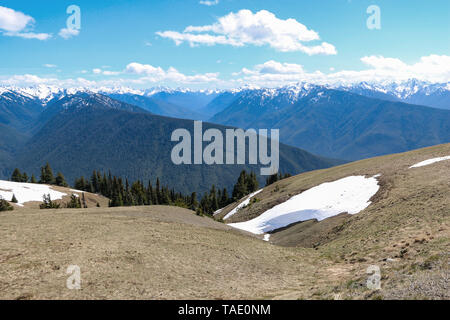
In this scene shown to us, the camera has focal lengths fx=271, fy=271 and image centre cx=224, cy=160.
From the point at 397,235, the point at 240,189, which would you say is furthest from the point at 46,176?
the point at 397,235

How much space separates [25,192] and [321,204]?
311 ft

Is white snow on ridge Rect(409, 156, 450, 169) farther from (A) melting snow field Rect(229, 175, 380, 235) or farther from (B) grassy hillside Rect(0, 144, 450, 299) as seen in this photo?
(B) grassy hillside Rect(0, 144, 450, 299)

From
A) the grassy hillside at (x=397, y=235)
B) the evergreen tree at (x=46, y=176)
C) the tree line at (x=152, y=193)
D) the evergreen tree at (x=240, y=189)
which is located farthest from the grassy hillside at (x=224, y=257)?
the evergreen tree at (x=46, y=176)

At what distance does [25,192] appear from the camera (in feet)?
299

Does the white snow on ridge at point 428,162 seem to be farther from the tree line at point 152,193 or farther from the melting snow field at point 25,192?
the melting snow field at point 25,192

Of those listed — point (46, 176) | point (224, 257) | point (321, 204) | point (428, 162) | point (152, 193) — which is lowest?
point (152, 193)

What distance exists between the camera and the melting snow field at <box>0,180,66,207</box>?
84081 millimetres

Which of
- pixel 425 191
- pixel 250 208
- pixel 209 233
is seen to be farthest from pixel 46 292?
pixel 250 208

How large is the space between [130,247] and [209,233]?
9.95 m

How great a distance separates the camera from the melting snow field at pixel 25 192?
8408cm

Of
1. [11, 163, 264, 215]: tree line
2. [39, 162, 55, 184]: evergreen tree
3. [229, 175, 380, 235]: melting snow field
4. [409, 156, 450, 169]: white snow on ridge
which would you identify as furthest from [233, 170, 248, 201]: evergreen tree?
[39, 162, 55, 184]: evergreen tree

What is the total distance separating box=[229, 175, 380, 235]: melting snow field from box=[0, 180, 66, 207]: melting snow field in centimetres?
7224

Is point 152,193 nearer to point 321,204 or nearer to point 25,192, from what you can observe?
point 25,192

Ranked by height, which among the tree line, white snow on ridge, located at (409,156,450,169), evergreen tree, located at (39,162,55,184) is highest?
white snow on ridge, located at (409,156,450,169)
